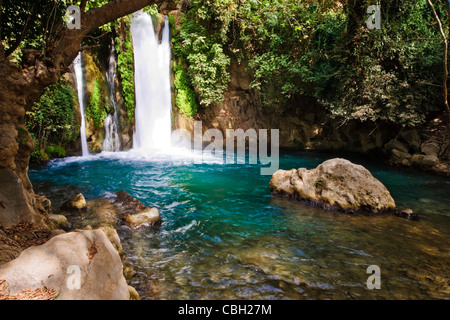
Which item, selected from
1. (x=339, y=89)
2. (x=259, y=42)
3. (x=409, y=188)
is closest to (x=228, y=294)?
(x=409, y=188)

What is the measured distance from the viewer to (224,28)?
50.2 ft

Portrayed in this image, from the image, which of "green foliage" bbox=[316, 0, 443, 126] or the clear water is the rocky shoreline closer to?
the clear water

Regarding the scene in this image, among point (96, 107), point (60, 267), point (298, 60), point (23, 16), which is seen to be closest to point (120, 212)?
point (60, 267)

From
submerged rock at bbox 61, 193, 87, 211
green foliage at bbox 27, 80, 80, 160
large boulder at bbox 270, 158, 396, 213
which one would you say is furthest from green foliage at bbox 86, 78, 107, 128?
large boulder at bbox 270, 158, 396, 213

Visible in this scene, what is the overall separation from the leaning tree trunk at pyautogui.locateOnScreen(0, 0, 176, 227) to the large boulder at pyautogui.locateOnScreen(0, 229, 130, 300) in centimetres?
132

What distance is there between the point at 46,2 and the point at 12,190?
356cm

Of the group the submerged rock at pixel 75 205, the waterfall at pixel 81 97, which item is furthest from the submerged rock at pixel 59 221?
the waterfall at pixel 81 97

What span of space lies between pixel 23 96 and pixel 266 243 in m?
4.60

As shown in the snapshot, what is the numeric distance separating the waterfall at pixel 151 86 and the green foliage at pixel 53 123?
13.2 feet

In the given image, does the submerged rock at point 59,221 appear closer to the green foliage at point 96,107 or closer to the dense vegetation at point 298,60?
the dense vegetation at point 298,60

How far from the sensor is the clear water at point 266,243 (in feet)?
12.3

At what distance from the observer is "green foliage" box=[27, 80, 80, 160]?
10.6m

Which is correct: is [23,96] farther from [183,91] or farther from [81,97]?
[183,91]

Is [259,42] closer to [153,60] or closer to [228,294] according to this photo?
[153,60]
